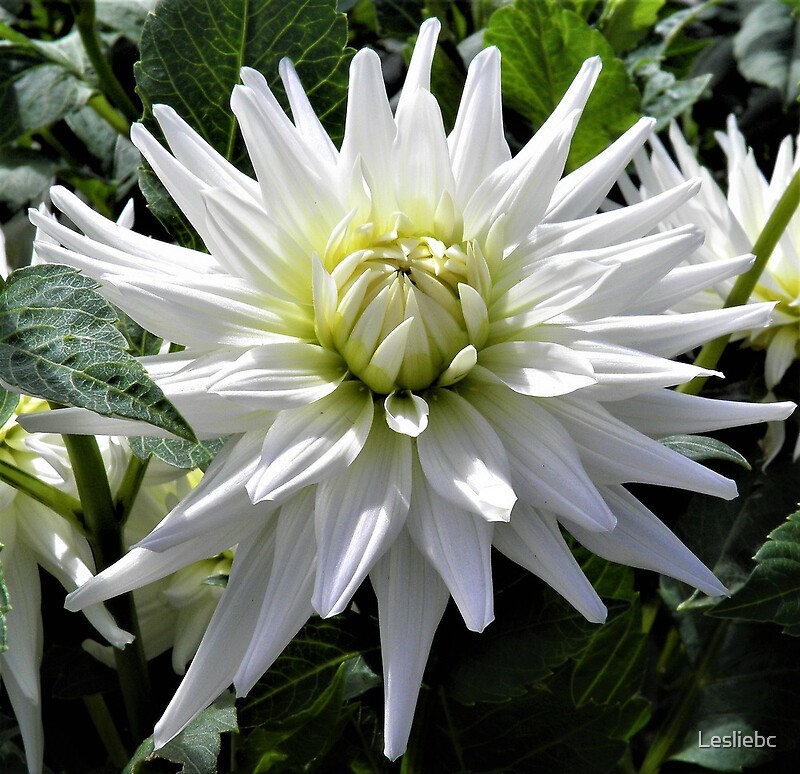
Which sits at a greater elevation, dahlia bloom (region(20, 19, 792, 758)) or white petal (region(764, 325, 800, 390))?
dahlia bloom (region(20, 19, 792, 758))

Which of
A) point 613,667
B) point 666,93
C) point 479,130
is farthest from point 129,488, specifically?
point 666,93

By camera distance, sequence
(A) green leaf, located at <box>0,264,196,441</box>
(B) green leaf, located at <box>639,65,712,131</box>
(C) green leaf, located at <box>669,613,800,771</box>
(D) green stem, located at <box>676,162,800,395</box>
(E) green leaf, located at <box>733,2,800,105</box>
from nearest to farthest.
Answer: (A) green leaf, located at <box>0,264,196,441</box>
(D) green stem, located at <box>676,162,800,395</box>
(C) green leaf, located at <box>669,613,800,771</box>
(B) green leaf, located at <box>639,65,712,131</box>
(E) green leaf, located at <box>733,2,800,105</box>

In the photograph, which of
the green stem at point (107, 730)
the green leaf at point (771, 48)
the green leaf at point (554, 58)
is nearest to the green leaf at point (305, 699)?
the green stem at point (107, 730)

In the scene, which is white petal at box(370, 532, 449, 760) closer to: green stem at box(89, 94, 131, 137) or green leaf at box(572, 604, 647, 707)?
green leaf at box(572, 604, 647, 707)

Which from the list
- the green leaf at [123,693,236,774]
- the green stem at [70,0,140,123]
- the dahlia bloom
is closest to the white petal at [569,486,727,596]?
the dahlia bloom

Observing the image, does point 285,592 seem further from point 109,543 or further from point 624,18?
point 624,18

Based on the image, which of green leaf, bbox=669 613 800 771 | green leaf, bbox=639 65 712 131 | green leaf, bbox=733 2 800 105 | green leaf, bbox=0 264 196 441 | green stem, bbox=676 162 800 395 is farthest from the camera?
green leaf, bbox=733 2 800 105
